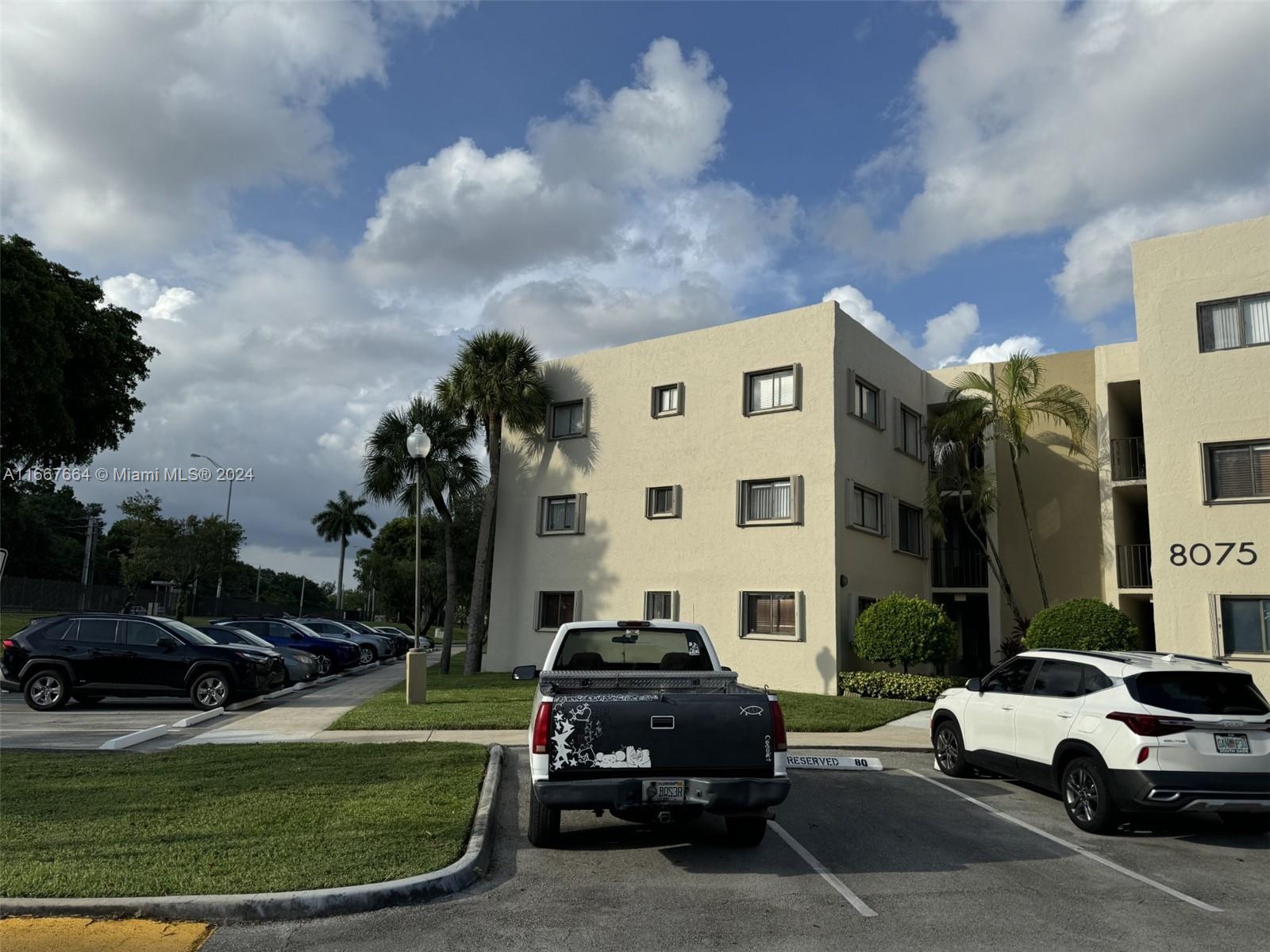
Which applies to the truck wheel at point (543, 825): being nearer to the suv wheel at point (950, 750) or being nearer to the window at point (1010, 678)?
the window at point (1010, 678)

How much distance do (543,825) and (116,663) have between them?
12.2 metres

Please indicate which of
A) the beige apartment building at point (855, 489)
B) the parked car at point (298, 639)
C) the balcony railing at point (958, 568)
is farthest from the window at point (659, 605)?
the parked car at point (298, 639)

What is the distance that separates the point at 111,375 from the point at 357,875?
89.4 ft

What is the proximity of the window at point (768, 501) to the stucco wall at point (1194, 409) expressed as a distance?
23.9 ft

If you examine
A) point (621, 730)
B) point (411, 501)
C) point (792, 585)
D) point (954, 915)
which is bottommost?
point (954, 915)

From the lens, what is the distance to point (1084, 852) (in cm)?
757

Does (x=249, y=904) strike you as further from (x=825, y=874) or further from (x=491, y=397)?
(x=491, y=397)

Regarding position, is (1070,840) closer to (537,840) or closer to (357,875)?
(537,840)

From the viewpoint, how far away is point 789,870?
6.80m

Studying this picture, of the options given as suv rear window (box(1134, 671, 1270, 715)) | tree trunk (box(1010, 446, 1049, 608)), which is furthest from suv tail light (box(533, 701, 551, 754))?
tree trunk (box(1010, 446, 1049, 608))

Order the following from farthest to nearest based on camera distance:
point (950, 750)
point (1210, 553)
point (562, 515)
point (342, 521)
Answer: point (342, 521)
point (562, 515)
point (1210, 553)
point (950, 750)

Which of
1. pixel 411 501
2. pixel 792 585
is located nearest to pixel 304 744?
pixel 792 585

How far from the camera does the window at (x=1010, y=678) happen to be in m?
9.77

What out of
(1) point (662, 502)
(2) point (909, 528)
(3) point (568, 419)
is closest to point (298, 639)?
(3) point (568, 419)
